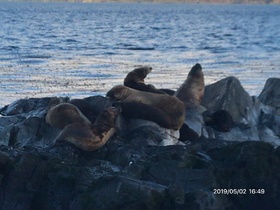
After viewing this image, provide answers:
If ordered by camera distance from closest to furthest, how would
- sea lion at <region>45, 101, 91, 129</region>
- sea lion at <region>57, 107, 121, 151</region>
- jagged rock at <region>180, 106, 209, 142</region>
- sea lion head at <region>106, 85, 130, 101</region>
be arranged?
sea lion at <region>57, 107, 121, 151</region> < sea lion at <region>45, 101, 91, 129</region> < jagged rock at <region>180, 106, 209, 142</region> < sea lion head at <region>106, 85, 130, 101</region>

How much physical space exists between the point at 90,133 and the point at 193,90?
4.83m

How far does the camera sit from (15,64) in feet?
113

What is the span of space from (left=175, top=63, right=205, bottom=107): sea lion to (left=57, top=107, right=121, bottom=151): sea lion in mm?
3329

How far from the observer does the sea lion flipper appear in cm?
1313

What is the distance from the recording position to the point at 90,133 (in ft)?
37.8

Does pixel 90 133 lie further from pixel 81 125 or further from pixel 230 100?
pixel 230 100

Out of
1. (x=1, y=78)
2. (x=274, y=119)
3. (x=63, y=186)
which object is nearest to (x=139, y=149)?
(x=63, y=186)

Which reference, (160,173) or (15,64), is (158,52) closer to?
(15,64)

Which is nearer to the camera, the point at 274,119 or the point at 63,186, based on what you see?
the point at 63,186

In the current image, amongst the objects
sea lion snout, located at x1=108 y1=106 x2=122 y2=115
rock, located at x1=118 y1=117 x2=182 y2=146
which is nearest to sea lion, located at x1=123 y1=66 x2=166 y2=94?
rock, located at x1=118 y1=117 x2=182 y2=146

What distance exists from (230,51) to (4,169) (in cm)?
3885

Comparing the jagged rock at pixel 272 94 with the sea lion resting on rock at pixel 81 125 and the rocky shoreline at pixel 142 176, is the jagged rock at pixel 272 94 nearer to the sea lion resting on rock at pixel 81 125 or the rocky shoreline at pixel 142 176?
the sea lion resting on rock at pixel 81 125

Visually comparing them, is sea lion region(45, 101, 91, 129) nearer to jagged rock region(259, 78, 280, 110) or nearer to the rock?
the rock

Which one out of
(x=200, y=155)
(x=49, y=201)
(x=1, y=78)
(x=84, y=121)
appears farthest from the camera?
(x=1, y=78)
